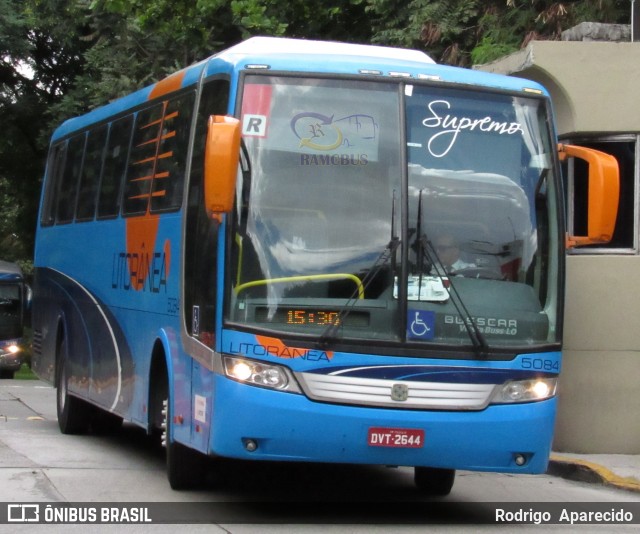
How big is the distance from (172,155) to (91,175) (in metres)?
3.55

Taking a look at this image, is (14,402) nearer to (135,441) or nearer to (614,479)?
(135,441)

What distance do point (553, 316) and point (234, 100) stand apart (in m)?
2.62

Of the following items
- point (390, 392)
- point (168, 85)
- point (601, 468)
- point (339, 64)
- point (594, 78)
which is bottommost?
point (601, 468)

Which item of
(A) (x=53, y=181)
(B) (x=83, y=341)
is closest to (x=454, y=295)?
(B) (x=83, y=341)

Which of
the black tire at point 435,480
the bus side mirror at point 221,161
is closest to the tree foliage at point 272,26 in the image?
the black tire at point 435,480

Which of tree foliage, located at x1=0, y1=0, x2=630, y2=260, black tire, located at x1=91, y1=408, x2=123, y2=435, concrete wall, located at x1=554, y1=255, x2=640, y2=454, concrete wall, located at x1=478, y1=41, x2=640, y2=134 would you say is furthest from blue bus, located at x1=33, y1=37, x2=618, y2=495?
tree foliage, located at x1=0, y1=0, x2=630, y2=260

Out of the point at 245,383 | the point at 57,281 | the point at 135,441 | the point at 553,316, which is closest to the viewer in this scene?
the point at 245,383

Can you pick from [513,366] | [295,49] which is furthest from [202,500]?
[295,49]

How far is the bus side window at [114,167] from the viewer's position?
12836mm

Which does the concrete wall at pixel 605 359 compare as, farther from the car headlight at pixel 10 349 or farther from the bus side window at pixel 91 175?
the car headlight at pixel 10 349

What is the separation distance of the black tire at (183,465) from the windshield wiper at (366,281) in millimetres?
2064

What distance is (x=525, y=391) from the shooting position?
29.6 feet

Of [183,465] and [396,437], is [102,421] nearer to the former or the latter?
[183,465]

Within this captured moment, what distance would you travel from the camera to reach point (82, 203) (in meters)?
14.5
